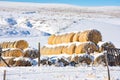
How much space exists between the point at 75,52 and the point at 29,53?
2.69 meters

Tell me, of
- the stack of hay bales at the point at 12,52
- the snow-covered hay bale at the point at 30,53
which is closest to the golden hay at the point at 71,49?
the snow-covered hay bale at the point at 30,53

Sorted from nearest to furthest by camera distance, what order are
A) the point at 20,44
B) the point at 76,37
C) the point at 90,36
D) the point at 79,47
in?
the point at 79,47 → the point at 90,36 → the point at 76,37 → the point at 20,44

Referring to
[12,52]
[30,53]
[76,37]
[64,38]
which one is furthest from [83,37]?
[12,52]

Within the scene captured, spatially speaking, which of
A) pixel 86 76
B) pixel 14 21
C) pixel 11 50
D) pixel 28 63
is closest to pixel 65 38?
pixel 11 50

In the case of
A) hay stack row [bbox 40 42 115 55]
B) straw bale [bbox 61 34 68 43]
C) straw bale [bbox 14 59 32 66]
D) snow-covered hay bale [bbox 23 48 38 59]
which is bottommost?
straw bale [bbox 14 59 32 66]

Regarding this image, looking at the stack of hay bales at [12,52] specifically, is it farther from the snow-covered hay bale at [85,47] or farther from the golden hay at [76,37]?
the snow-covered hay bale at [85,47]

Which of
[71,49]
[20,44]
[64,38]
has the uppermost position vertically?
[64,38]

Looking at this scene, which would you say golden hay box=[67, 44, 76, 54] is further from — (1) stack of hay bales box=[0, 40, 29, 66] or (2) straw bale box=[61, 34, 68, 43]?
(1) stack of hay bales box=[0, 40, 29, 66]

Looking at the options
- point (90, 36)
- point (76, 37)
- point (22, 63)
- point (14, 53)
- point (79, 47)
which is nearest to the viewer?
point (22, 63)

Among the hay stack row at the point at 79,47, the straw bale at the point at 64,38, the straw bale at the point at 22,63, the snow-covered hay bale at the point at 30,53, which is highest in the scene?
the straw bale at the point at 64,38

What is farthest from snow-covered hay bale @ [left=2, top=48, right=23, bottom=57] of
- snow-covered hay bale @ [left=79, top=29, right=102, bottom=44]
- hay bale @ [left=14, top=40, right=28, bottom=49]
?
snow-covered hay bale @ [left=79, top=29, right=102, bottom=44]

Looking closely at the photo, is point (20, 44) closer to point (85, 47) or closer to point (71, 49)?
point (71, 49)

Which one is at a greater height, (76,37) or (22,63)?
(76,37)

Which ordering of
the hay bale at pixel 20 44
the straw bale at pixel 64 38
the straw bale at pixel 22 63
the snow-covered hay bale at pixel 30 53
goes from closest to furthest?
1. the straw bale at pixel 22 63
2. the snow-covered hay bale at pixel 30 53
3. the straw bale at pixel 64 38
4. the hay bale at pixel 20 44
